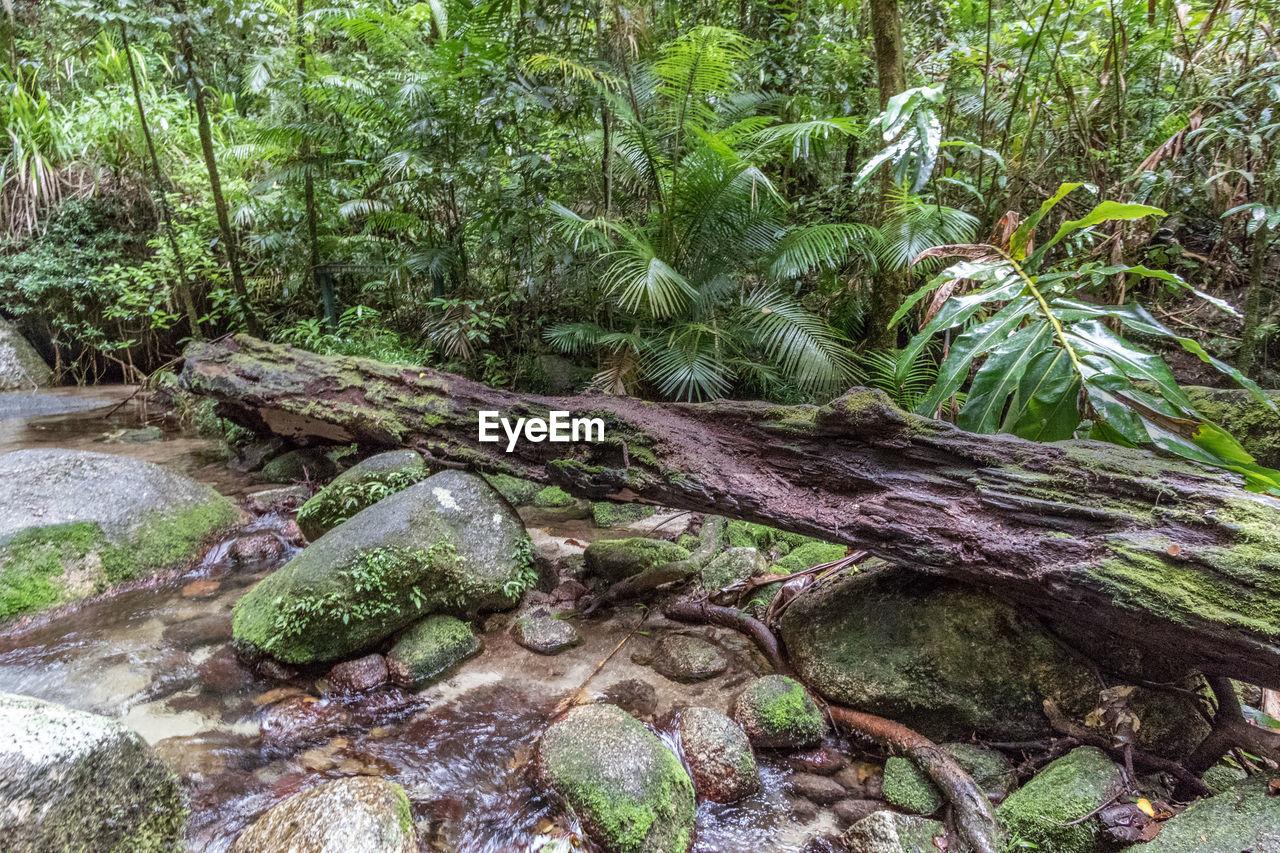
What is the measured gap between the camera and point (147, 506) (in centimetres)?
365

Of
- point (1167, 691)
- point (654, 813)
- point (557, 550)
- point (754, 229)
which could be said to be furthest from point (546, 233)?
point (1167, 691)

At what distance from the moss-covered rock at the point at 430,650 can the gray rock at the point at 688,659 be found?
→ 3.00ft

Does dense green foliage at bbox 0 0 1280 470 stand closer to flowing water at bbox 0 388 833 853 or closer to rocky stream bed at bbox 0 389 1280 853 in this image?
rocky stream bed at bbox 0 389 1280 853

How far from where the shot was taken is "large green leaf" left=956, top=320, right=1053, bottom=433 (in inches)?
89.8

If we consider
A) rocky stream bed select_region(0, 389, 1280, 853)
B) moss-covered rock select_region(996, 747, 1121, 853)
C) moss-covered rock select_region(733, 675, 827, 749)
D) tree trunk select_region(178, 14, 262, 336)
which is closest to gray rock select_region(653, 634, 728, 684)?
rocky stream bed select_region(0, 389, 1280, 853)

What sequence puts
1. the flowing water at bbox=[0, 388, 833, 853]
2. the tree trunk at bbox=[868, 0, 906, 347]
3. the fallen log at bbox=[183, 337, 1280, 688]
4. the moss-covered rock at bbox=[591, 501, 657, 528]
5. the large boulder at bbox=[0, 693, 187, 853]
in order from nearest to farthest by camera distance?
the large boulder at bbox=[0, 693, 187, 853] < the fallen log at bbox=[183, 337, 1280, 688] < the flowing water at bbox=[0, 388, 833, 853] < the tree trunk at bbox=[868, 0, 906, 347] < the moss-covered rock at bbox=[591, 501, 657, 528]

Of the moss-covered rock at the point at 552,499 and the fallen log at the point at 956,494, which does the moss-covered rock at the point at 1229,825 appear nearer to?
the fallen log at the point at 956,494

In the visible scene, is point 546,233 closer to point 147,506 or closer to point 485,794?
point 147,506

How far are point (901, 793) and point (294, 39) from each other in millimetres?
8259

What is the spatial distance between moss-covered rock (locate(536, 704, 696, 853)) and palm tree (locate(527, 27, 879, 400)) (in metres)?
2.71

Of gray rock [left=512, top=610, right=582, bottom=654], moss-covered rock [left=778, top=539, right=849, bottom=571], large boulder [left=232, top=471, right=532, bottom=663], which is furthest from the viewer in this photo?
moss-covered rock [left=778, top=539, right=849, bottom=571]

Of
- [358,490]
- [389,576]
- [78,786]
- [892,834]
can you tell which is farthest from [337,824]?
[358,490]

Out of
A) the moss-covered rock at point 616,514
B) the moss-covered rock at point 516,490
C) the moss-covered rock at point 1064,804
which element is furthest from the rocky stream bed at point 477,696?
the moss-covered rock at point 516,490

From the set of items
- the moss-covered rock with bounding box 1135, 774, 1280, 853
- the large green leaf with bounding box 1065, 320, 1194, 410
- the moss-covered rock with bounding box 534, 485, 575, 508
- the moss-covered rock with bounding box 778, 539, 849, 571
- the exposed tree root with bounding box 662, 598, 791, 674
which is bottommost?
the moss-covered rock with bounding box 534, 485, 575, 508
